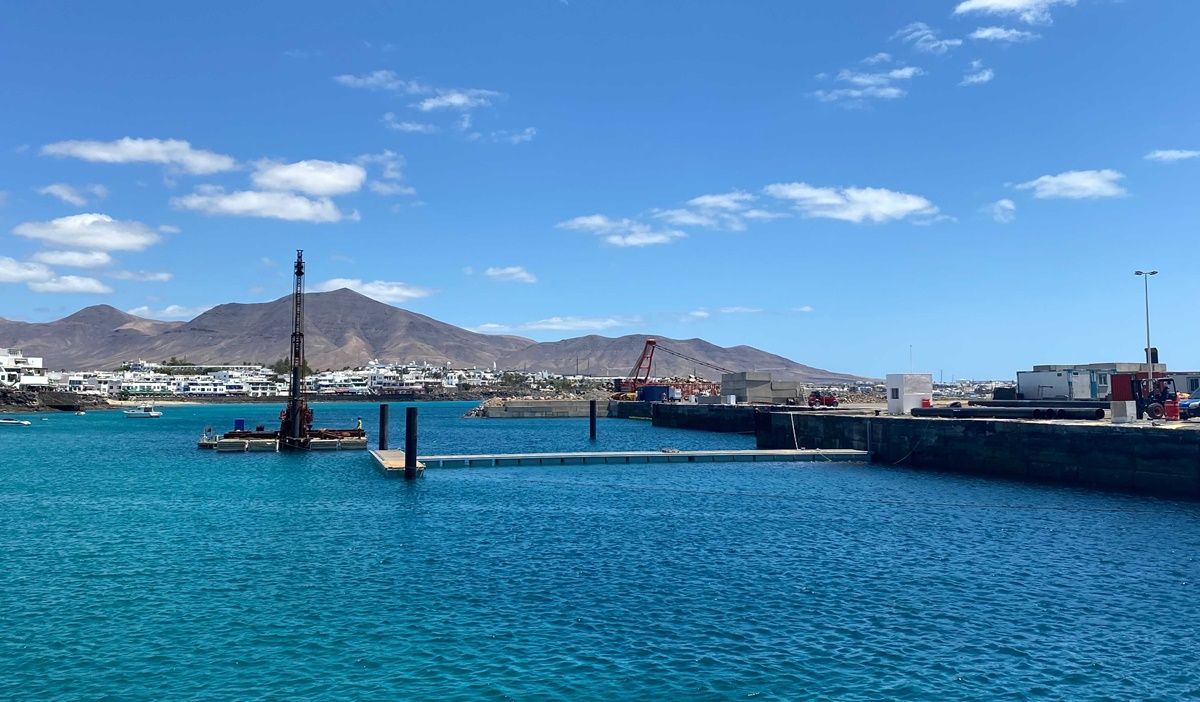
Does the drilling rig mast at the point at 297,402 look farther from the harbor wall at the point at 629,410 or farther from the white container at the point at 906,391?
the harbor wall at the point at 629,410

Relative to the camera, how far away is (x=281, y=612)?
68.4 feet

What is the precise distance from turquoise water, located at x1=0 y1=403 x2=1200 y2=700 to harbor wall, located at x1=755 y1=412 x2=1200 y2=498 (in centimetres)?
310

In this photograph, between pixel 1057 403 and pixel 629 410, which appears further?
pixel 629 410

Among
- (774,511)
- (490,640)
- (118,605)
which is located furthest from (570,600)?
(774,511)

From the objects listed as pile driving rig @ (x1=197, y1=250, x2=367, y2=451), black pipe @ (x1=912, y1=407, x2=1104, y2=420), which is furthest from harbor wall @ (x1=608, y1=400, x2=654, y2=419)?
black pipe @ (x1=912, y1=407, x2=1104, y2=420)

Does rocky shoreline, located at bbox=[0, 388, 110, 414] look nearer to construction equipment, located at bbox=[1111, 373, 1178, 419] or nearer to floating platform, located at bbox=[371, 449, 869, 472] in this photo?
floating platform, located at bbox=[371, 449, 869, 472]

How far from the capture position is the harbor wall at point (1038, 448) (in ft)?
129

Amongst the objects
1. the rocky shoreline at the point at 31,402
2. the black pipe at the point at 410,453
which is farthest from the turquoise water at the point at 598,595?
the rocky shoreline at the point at 31,402

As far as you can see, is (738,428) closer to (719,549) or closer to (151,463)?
(151,463)

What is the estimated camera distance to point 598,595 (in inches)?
884

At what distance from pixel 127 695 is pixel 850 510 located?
3066 cm

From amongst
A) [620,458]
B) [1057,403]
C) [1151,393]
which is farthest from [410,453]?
[1057,403]

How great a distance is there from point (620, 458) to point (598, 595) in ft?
122

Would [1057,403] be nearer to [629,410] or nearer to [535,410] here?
[629,410]
